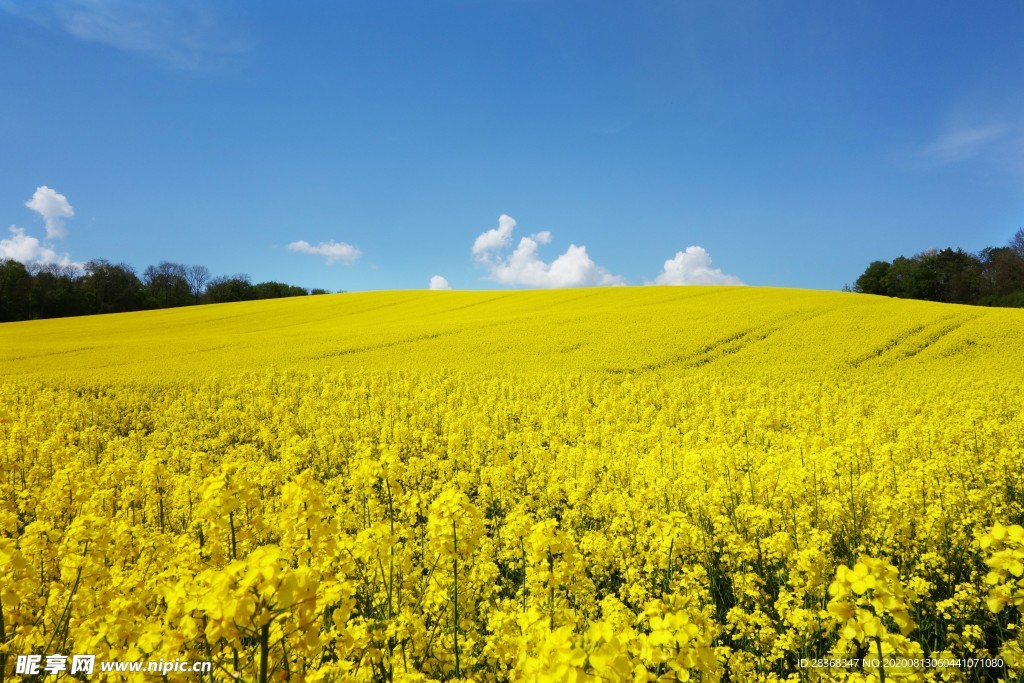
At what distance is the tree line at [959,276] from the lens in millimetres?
54094

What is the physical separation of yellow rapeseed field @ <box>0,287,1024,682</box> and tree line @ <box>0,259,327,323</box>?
120ft

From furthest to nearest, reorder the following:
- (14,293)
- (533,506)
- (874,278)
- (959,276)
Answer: (874,278) < (959,276) < (14,293) < (533,506)

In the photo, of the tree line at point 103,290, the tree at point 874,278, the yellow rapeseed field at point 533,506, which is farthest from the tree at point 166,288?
the tree at point 874,278

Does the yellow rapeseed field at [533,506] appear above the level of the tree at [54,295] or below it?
below

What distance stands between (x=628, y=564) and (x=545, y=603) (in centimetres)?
179

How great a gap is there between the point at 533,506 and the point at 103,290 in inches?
2668

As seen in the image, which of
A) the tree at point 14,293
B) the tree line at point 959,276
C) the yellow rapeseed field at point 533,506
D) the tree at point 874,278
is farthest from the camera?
the tree at point 874,278

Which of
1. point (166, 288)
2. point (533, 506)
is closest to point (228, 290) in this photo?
point (166, 288)

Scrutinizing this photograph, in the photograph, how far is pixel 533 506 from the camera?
7.55 m

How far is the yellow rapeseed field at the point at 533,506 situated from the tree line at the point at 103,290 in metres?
36.6

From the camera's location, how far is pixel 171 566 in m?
3.39

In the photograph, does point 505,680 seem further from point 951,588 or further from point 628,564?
point 951,588

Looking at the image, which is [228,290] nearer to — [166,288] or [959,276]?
[166,288]

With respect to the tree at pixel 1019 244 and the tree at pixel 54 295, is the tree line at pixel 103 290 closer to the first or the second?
the tree at pixel 54 295
